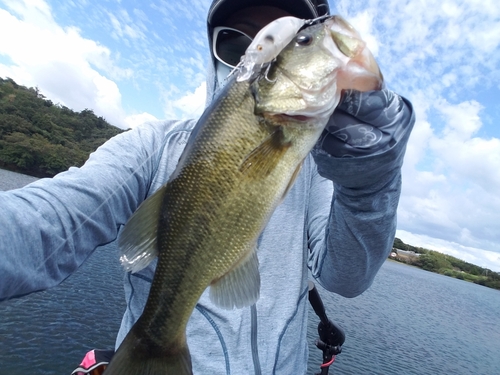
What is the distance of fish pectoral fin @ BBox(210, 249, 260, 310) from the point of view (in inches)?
67.6

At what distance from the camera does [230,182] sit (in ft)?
5.35

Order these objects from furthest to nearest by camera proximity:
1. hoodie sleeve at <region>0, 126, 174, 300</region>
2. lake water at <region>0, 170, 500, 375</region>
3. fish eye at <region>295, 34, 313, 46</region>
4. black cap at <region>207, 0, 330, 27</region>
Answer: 1. lake water at <region>0, 170, 500, 375</region>
2. black cap at <region>207, 0, 330, 27</region>
3. fish eye at <region>295, 34, 313, 46</region>
4. hoodie sleeve at <region>0, 126, 174, 300</region>

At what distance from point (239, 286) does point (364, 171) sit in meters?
0.82

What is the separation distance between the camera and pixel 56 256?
1608 millimetres

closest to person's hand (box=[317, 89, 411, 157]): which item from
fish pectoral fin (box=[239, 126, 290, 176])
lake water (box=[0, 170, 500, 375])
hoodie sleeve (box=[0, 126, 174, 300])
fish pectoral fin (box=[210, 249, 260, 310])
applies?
fish pectoral fin (box=[239, 126, 290, 176])

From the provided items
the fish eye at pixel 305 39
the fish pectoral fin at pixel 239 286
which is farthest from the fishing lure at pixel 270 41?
the fish pectoral fin at pixel 239 286

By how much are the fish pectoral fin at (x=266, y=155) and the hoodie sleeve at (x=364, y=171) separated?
0.61 feet

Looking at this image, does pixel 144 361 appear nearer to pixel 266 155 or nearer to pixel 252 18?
pixel 266 155

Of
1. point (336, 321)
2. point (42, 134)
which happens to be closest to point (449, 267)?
point (336, 321)

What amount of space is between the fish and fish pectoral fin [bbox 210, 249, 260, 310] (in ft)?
0.08

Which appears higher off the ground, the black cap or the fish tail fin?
the black cap

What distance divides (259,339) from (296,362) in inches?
16.2

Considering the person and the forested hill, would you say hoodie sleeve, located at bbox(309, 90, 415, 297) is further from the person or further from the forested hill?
the forested hill

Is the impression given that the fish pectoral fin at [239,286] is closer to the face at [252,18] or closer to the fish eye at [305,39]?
the fish eye at [305,39]
